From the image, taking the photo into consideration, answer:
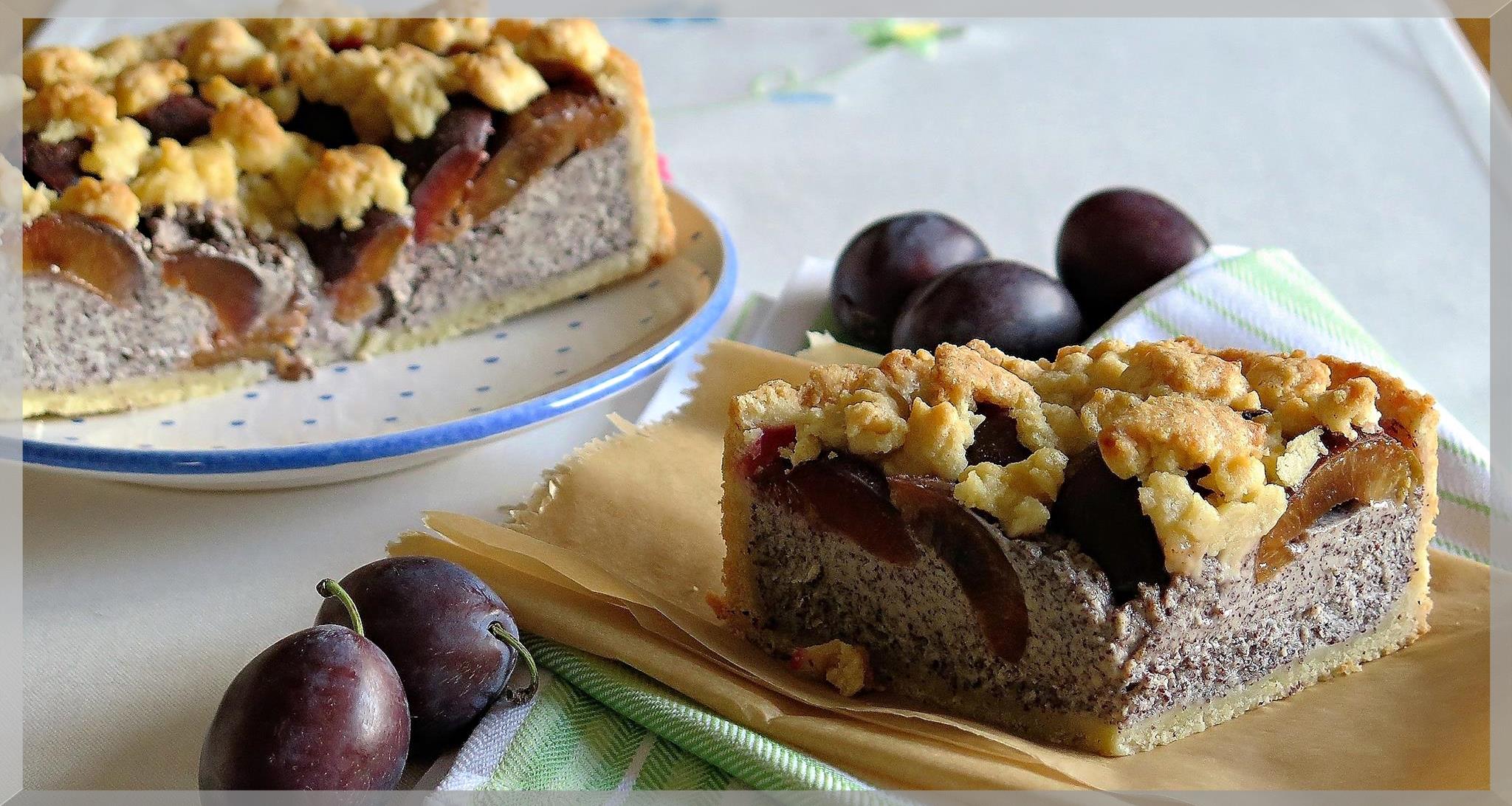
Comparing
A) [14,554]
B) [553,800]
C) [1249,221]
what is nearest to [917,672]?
[553,800]

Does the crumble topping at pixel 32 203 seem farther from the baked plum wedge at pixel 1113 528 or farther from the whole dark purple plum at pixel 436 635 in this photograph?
the baked plum wedge at pixel 1113 528

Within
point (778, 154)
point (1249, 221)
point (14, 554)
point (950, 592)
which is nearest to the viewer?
point (950, 592)

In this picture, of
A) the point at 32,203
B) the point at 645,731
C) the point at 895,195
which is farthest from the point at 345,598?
the point at 895,195

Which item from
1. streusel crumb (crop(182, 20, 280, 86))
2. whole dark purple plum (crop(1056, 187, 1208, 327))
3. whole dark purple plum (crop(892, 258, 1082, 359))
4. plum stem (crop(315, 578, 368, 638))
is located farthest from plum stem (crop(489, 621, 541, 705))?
streusel crumb (crop(182, 20, 280, 86))

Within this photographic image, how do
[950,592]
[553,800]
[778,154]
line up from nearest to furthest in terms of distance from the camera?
[553,800] → [950,592] → [778,154]

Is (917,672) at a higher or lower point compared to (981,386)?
lower

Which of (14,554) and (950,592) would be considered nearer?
(950,592)

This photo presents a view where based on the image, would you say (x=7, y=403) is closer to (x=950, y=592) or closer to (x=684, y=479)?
(x=684, y=479)
